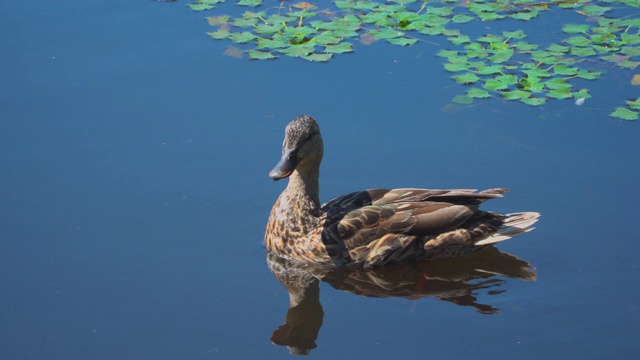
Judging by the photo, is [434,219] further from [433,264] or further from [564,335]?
[564,335]

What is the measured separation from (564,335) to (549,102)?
302cm

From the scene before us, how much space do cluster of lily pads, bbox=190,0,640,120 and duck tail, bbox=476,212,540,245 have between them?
6.15ft

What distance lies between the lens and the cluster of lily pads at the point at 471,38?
9.43 m

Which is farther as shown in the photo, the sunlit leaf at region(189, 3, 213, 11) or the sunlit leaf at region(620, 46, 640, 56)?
the sunlit leaf at region(189, 3, 213, 11)

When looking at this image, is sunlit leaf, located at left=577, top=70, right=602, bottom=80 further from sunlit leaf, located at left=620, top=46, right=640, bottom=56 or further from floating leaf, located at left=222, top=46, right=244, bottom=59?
floating leaf, located at left=222, top=46, right=244, bottom=59

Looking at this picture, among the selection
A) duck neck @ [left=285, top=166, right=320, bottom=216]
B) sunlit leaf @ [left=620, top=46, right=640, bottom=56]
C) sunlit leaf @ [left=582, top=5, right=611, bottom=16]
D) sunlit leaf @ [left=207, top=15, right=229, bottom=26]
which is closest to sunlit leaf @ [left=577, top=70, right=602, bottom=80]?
sunlit leaf @ [left=620, top=46, right=640, bottom=56]

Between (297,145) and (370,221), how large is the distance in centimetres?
73

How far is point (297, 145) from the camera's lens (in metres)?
7.41

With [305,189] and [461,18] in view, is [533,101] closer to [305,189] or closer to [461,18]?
[461,18]

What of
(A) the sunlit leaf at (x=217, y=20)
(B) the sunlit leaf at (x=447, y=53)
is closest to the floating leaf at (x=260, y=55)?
(A) the sunlit leaf at (x=217, y=20)

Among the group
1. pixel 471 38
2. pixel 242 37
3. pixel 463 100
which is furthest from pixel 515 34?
pixel 242 37

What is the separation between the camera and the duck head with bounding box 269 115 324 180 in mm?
7359

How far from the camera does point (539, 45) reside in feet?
32.8

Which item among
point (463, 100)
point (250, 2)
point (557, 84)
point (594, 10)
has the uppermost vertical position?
point (594, 10)
